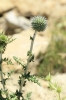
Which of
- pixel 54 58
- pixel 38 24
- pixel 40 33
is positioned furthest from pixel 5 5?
pixel 38 24

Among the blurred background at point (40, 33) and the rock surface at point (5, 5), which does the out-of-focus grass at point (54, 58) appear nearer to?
the blurred background at point (40, 33)

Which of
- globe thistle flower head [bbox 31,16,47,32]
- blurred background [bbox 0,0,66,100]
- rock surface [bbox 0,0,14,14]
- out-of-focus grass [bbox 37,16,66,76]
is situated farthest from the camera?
rock surface [bbox 0,0,14,14]

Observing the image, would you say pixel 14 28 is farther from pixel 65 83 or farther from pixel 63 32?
pixel 65 83

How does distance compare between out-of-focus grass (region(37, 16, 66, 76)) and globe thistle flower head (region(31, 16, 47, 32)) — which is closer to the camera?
globe thistle flower head (region(31, 16, 47, 32))

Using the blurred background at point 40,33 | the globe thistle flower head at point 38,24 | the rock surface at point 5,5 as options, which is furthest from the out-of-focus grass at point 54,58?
the rock surface at point 5,5

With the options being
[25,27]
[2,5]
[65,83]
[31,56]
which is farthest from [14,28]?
[31,56]

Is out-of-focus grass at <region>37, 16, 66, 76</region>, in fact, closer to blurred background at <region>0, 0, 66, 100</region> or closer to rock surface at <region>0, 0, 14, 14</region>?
blurred background at <region>0, 0, 66, 100</region>

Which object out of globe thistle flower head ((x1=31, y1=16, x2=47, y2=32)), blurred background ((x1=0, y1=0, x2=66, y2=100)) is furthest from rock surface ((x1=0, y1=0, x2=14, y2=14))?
globe thistle flower head ((x1=31, y1=16, x2=47, y2=32))

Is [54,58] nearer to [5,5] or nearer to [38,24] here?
[38,24]
